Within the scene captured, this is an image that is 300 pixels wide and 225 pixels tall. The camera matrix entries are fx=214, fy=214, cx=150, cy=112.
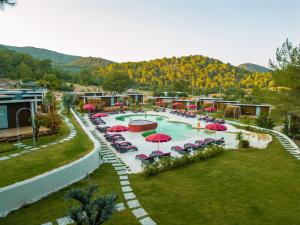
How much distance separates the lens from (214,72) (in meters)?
93.2

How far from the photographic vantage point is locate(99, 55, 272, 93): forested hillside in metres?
80.9

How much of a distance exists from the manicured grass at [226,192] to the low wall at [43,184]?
2.38 m

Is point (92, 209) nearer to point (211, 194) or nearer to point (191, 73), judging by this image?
point (211, 194)

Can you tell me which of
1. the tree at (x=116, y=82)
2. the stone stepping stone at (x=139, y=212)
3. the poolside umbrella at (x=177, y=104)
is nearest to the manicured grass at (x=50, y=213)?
the stone stepping stone at (x=139, y=212)

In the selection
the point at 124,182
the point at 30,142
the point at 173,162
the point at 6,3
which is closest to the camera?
the point at 6,3

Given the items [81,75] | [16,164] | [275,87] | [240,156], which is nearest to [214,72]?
[81,75]

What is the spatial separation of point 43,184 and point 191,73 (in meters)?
93.0

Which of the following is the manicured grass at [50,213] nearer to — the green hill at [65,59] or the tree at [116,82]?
the tree at [116,82]

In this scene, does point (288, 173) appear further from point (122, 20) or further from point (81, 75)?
point (81, 75)

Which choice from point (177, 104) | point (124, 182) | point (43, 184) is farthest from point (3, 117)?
point (177, 104)

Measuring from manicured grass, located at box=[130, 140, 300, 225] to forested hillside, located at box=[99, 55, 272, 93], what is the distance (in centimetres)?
6158

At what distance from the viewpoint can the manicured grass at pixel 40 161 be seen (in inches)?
338

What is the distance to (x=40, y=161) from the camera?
10211mm

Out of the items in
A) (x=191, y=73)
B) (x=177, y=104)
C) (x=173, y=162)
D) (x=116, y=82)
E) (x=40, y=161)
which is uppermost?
(x=191, y=73)
